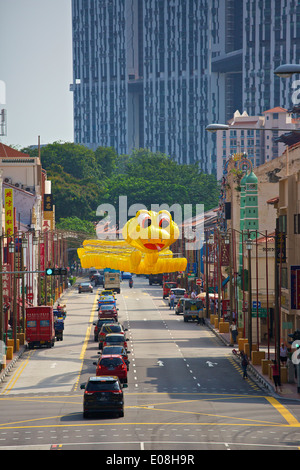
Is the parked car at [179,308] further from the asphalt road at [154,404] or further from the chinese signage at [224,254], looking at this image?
the asphalt road at [154,404]

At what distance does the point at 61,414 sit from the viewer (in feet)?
138

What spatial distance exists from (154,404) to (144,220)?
1621cm

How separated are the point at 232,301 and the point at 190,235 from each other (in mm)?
63356

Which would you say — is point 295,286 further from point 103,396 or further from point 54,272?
point 103,396

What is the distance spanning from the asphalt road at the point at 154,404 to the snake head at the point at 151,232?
23.9 ft

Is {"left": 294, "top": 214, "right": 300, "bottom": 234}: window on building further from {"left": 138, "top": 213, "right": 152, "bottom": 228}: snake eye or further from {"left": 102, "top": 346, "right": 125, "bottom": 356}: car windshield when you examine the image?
{"left": 102, "top": 346, "right": 125, "bottom": 356}: car windshield

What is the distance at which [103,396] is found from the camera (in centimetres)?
4041

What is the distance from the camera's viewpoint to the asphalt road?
35000mm

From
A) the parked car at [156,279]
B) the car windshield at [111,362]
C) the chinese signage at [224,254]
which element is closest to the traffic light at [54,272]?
the car windshield at [111,362]

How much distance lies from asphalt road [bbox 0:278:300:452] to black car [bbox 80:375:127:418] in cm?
50

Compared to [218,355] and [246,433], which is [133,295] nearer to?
[218,355]

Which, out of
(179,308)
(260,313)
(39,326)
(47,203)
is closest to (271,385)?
(260,313)

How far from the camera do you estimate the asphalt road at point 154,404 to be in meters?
35.0

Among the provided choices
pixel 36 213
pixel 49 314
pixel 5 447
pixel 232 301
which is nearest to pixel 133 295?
pixel 36 213
